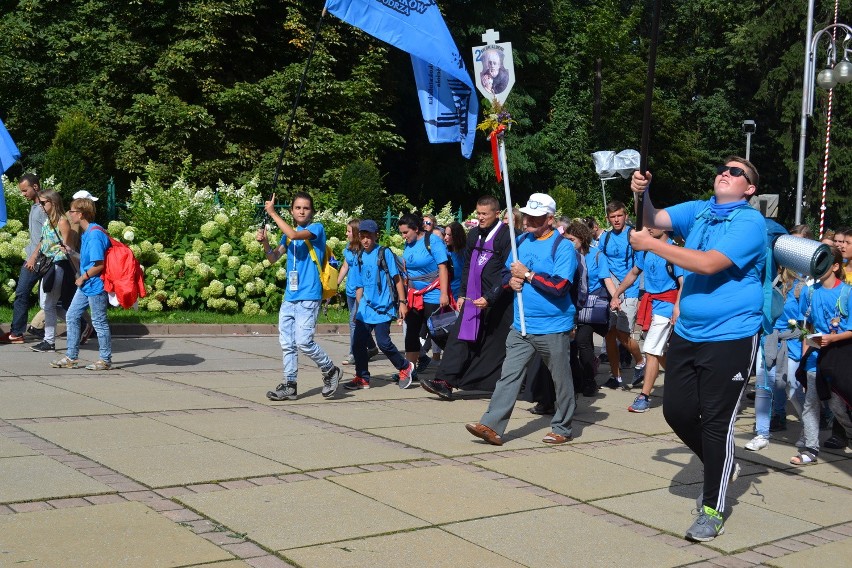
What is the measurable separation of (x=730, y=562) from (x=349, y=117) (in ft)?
86.3

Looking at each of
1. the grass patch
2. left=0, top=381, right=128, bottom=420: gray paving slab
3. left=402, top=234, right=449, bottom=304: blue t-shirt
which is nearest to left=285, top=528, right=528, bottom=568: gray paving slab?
left=0, top=381, right=128, bottom=420: gray paving slab

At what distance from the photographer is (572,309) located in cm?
791

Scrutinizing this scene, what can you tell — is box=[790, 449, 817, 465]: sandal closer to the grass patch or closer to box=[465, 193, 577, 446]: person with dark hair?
box=[465, 193, 577, 446]: person with dark hair

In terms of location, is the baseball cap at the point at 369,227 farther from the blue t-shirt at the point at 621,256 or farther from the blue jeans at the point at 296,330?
the blue t-shirt at the point at 621,256

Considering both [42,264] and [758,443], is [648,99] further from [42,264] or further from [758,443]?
[42,264]

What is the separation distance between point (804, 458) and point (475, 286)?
3221 millimetres

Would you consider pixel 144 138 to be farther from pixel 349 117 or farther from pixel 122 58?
pixel 349 117

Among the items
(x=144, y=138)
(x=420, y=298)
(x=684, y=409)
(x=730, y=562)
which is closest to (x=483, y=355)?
(x=420, y=298)

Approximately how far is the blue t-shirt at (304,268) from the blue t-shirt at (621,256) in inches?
139

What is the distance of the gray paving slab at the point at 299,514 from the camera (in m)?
5.16

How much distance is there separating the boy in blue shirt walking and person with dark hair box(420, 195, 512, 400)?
3.00 feet

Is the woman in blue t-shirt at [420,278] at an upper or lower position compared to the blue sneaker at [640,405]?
upper

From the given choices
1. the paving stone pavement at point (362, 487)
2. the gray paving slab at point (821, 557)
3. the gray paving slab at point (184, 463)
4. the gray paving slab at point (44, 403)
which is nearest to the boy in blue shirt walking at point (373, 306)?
the paving stone pavement at point (362, 487)

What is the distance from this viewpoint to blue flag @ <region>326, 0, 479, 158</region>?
10453 mm
